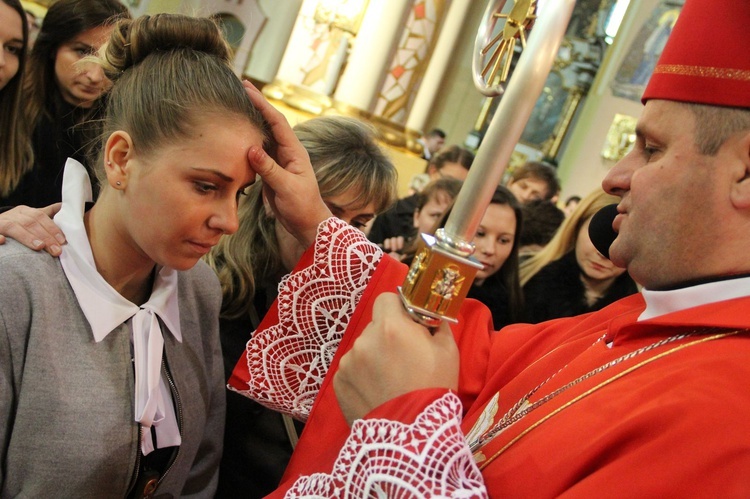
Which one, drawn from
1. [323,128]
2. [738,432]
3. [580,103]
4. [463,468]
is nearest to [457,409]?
[463,468]

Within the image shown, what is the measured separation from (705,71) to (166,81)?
120 cm

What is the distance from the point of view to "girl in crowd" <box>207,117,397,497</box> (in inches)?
86.7

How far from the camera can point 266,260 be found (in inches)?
93.7

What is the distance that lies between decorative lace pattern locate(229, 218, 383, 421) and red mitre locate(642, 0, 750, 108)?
0.77m

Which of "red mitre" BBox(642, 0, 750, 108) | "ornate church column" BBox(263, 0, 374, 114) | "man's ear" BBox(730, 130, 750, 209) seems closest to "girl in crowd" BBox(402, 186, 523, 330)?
"red mitre" BBox(642, 0, 750, 108)

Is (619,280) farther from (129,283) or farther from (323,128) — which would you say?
(129,283)

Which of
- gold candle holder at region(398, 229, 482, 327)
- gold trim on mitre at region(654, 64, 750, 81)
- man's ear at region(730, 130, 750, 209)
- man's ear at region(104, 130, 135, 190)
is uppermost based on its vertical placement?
gold trim on mitre at region(654, 64, 750, 81)

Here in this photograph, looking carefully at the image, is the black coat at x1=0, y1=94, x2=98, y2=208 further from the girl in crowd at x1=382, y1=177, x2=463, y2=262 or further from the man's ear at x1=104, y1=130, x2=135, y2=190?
the girl in crowd at x1=382, y1=177, x2=463, y2=262

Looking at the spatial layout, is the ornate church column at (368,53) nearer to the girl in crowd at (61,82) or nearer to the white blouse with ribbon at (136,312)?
the girl in crowd at (61,82)

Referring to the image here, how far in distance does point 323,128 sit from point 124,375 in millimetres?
1319

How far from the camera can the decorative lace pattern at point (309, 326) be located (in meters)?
1.69

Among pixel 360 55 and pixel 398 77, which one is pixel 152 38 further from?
pixel 398 77

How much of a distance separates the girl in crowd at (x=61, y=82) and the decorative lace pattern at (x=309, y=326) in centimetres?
161

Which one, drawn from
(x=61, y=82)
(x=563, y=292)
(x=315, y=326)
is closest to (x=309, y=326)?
(x=315, y=326)
